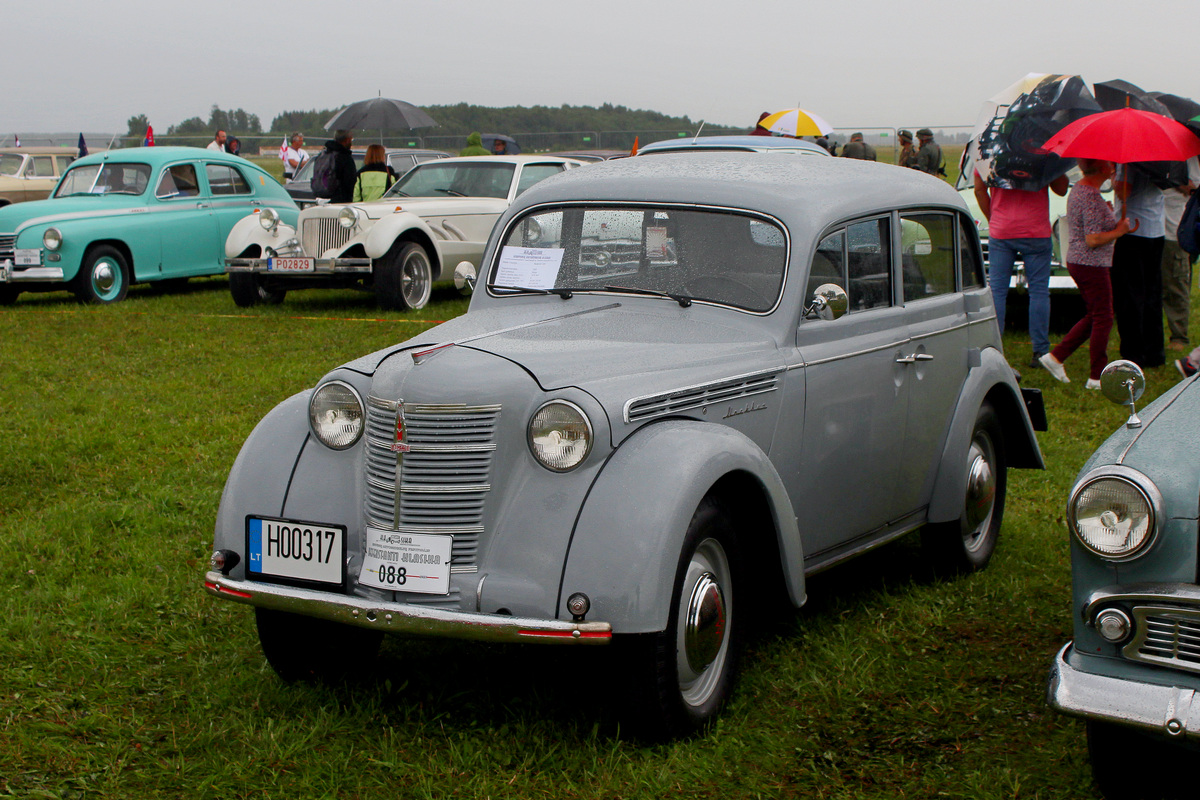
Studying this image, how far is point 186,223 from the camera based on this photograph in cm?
1402

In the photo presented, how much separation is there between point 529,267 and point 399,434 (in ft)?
4.69

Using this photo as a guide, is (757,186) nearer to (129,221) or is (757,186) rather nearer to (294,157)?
(129,221)

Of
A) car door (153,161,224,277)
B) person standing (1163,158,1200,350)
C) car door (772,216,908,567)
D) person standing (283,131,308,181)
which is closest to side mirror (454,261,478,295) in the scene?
car door (772,216,908,567)

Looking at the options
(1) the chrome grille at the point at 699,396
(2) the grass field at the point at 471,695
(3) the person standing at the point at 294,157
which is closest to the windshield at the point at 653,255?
(1) the chrome grille at the point at 699,396

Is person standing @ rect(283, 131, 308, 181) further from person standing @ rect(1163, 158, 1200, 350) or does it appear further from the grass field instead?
the grass field

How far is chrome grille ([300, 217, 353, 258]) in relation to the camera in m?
12.6

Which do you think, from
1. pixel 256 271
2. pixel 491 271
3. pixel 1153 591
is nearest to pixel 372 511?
pixel 491 271

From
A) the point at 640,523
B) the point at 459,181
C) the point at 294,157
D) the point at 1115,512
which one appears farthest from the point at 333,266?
the point at 294,157

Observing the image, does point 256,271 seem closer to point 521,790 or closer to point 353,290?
point 353,290

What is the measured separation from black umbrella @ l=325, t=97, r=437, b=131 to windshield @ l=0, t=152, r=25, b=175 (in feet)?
24.3

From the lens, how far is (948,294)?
5055 millimetres

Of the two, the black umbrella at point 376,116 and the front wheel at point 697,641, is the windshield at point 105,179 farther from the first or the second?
the front wheel at point 697,641

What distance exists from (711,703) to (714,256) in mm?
1593

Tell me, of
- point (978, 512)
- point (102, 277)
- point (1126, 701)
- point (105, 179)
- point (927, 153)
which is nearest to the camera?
point (1126, 701)
